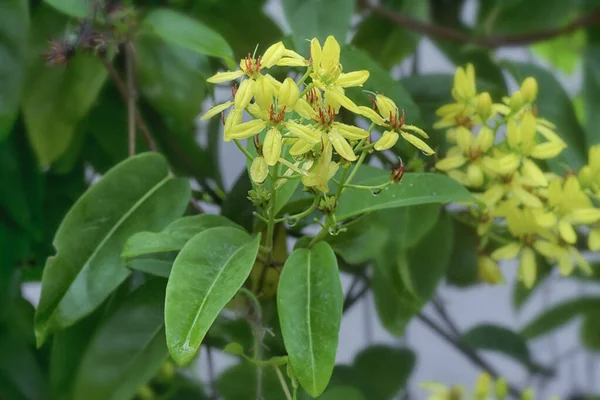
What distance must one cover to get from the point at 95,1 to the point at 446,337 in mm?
548

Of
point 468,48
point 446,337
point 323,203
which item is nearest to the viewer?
point 323,203

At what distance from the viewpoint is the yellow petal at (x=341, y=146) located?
1.02ft

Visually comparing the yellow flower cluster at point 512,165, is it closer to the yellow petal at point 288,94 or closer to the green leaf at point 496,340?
the yellow petal at point 288,94

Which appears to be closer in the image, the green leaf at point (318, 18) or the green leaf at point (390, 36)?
the green leaf at point (318, 18)

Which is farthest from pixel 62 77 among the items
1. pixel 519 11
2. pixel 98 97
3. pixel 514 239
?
pixel 519 11

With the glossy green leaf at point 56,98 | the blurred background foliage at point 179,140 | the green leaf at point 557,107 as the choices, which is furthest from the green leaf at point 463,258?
the glossy green leaf at point 56,98

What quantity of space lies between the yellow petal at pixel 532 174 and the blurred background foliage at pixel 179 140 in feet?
0.18

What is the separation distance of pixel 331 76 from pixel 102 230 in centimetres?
18

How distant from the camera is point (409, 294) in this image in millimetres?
521

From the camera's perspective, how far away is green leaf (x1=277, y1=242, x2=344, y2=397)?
0.30 m

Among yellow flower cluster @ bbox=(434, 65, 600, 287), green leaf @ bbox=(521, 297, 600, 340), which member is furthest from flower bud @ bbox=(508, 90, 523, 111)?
green leaf @ bbox=(521, 297, 600, 340)

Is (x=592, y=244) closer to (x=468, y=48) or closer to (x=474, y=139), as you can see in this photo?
(x=474, y=139)

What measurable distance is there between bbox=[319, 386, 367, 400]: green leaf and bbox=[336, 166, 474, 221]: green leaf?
110 mm

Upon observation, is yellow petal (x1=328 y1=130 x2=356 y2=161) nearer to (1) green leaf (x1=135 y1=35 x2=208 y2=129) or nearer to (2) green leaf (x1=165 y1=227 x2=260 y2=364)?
(2) green leaf (x1=165 y1=227 x2=260 y2=364)
